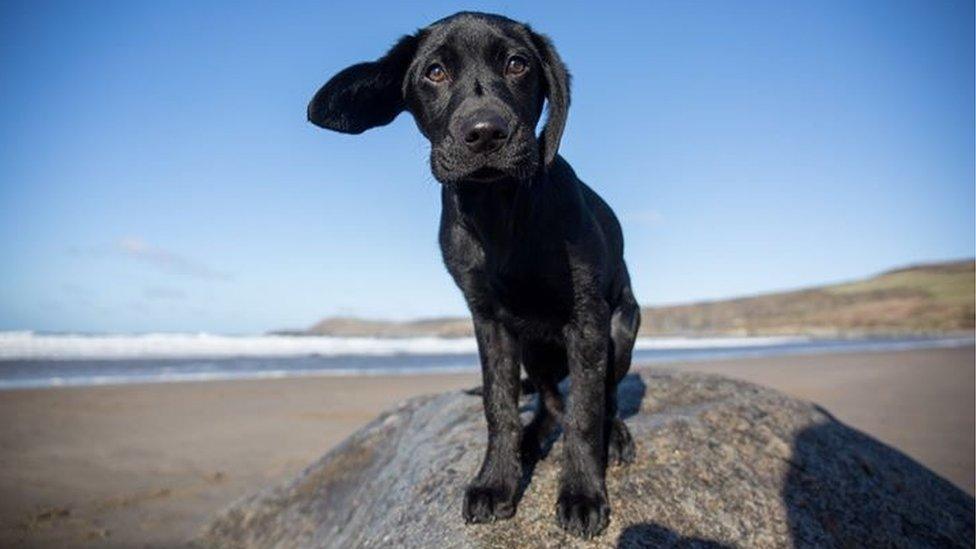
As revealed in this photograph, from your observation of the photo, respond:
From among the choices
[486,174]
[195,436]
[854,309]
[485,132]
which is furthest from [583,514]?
[854,309]

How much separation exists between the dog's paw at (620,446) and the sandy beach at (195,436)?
3717mm

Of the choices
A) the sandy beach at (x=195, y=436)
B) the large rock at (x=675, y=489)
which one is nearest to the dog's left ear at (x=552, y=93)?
the large rock at (x=675, y=489)

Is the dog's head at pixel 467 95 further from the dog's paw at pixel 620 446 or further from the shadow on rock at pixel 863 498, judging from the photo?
the shadow on rock at pixel 863 498

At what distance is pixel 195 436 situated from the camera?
9047 millimetres

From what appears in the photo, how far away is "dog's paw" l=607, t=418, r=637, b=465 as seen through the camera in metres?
3.29

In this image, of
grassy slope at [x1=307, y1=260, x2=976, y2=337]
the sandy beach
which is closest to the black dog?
the sandy beach

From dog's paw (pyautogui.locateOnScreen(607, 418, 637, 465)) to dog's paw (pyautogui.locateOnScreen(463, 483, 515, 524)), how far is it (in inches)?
25.1

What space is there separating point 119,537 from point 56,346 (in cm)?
2136

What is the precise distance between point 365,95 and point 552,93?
870mm

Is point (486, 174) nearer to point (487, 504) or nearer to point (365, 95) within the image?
point (365, 95)

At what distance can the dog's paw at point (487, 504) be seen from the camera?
2.85m

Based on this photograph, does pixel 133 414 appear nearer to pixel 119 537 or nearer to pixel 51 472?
pixel 51 472

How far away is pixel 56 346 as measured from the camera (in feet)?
74.8

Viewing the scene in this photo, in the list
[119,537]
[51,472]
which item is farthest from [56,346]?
[119,537]
